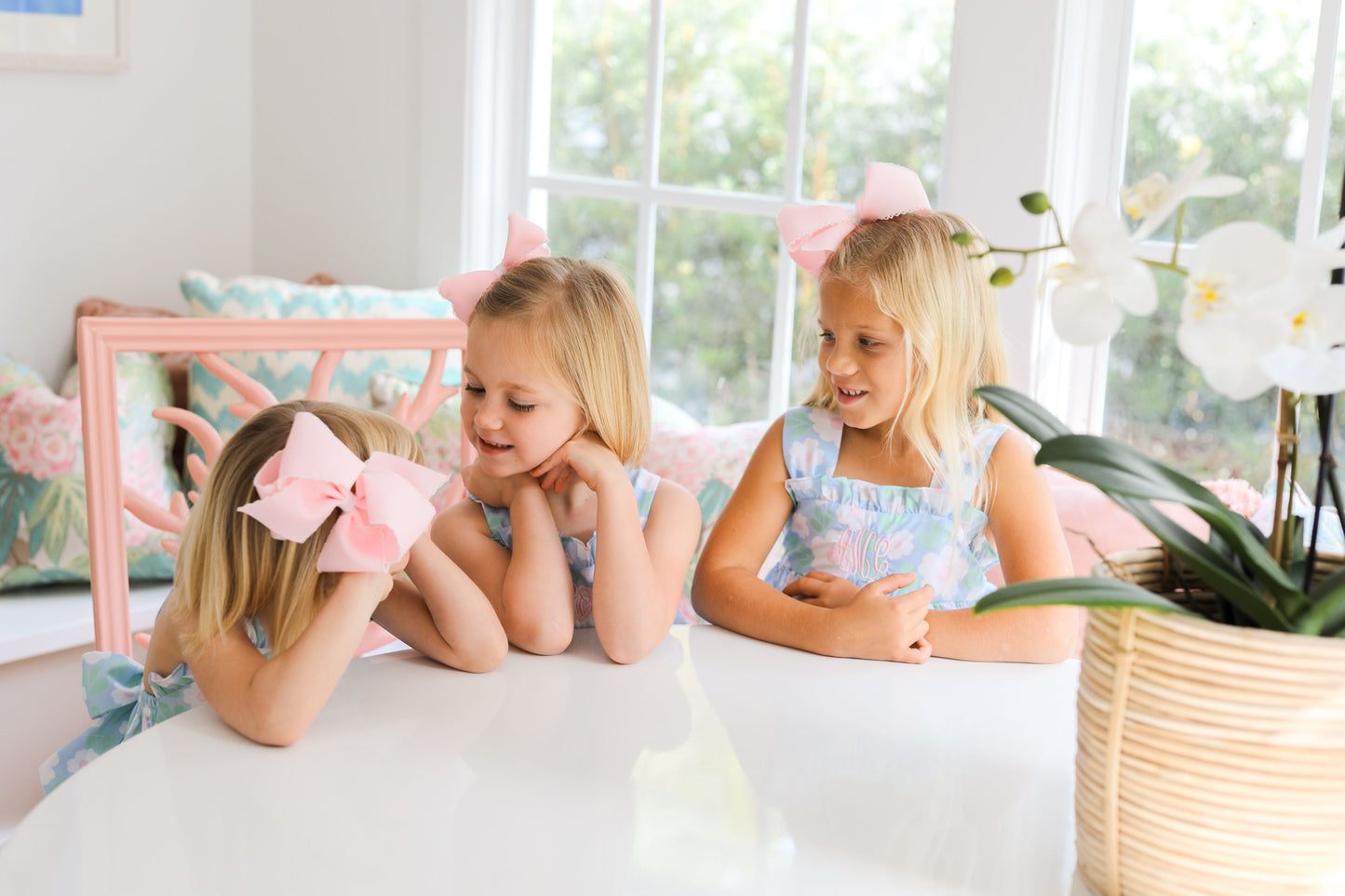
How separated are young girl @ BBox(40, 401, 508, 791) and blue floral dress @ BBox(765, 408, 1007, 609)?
0.41 m

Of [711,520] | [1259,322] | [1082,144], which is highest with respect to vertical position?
[1082,144]

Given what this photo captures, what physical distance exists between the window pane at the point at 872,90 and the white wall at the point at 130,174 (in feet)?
4.62

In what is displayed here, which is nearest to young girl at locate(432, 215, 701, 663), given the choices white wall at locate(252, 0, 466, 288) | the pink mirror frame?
the pink mirror frame

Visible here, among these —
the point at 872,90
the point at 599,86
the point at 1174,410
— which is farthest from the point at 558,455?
the point at 599,86

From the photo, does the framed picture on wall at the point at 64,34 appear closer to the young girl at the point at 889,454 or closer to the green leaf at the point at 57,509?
the green leaf at the point at 57,509

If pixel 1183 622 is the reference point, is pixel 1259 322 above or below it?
above

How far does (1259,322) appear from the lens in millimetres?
560

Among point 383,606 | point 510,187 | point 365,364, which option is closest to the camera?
point 383,606

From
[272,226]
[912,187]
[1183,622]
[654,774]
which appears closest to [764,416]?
[912,187]

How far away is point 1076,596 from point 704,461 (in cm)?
131

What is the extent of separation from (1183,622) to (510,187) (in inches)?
82.5

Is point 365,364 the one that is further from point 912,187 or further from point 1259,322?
point 1259,322

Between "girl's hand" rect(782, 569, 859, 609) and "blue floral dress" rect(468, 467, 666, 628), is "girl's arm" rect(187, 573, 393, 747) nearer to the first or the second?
"blue floral dress" rect(468, 467, 666, 628)

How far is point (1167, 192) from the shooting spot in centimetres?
60
